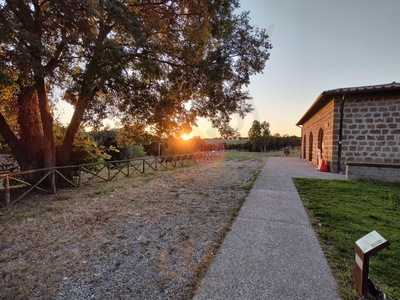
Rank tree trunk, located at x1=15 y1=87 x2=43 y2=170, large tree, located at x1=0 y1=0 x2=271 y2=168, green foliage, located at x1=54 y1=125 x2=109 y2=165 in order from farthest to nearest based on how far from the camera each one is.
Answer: green foliage, located at x1=54 y1=125 x2=109 y2=165 < tree trunk, located at x1=15 y1=87 x2=43 y2=170 < large tree, located at x1=0 y1=0 x2=271 y2=168

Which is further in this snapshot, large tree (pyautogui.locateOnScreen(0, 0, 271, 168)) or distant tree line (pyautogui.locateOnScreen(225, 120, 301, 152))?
distant tree line (pyautogui.locateOnScreen(225, 120, 301, 152))

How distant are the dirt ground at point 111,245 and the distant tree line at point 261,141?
110 feet

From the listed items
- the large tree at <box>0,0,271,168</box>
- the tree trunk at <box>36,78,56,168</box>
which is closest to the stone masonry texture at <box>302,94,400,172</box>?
the large tree at <box>0,0,271,168</box>

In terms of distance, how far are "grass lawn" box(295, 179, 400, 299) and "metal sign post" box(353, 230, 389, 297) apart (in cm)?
10

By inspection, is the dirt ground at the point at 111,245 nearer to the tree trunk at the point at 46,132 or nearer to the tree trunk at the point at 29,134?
the tree trunk at the point at 46,132

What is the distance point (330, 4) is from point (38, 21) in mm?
9245

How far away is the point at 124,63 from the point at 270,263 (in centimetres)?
598

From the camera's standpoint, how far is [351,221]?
4.30 meters

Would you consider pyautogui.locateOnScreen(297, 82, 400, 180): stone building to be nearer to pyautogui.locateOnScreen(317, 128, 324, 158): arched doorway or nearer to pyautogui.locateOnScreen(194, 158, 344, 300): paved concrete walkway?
pyautogui.locateOnScreen(317, 128, 324, 158): arched doorway

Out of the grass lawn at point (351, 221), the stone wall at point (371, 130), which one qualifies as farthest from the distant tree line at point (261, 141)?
the grass lawn at point (351, 221)

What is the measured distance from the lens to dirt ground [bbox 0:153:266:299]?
2.40m

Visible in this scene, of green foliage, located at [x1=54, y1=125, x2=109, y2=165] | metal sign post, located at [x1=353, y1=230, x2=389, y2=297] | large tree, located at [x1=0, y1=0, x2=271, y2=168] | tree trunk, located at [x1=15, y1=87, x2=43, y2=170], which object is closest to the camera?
metal sign post, located at [x1=353, y1=230, x2=389, y2=297]

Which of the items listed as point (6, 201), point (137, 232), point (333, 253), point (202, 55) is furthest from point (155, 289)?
point (202, 55)

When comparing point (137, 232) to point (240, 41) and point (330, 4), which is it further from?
point (330, 4)
